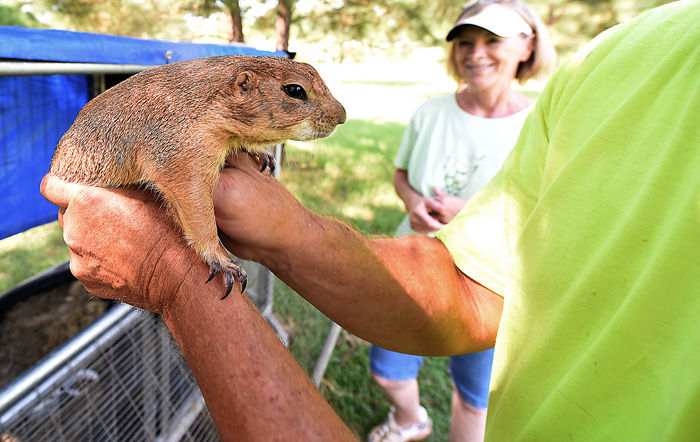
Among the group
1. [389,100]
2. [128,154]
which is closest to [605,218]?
[128,154]

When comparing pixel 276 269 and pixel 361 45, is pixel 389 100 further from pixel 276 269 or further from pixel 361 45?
pixel 276 269

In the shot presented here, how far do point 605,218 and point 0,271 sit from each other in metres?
5.11

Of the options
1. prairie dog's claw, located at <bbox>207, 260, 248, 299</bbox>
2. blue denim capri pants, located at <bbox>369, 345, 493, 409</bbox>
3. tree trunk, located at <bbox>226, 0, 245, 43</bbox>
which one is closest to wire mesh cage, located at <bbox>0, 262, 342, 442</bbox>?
prairie dog's claw, located at <bbox>207, 260, 248, 299</bbox>

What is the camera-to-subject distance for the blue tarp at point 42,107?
1.75 metres

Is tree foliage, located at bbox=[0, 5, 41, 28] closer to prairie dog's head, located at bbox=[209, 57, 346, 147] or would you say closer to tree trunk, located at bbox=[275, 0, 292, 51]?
prairie dog's head, located at bbox=[209, 57, 346, 147]

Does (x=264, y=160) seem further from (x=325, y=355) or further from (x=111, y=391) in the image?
(x=325, y=355)

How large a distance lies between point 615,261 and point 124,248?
119 centimetres

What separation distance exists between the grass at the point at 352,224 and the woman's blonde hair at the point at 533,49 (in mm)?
1159

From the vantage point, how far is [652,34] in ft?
3.47

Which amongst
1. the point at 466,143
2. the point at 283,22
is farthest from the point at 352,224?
the point at 283,22

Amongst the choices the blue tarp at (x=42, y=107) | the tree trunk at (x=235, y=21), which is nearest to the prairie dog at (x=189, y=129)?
the blue tarp at (x=42, y=107)

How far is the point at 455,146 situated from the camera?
2.86 metres

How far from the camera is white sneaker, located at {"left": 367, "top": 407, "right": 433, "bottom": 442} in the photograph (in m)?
2.94

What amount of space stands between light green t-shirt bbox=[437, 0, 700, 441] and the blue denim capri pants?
58.0 inches
